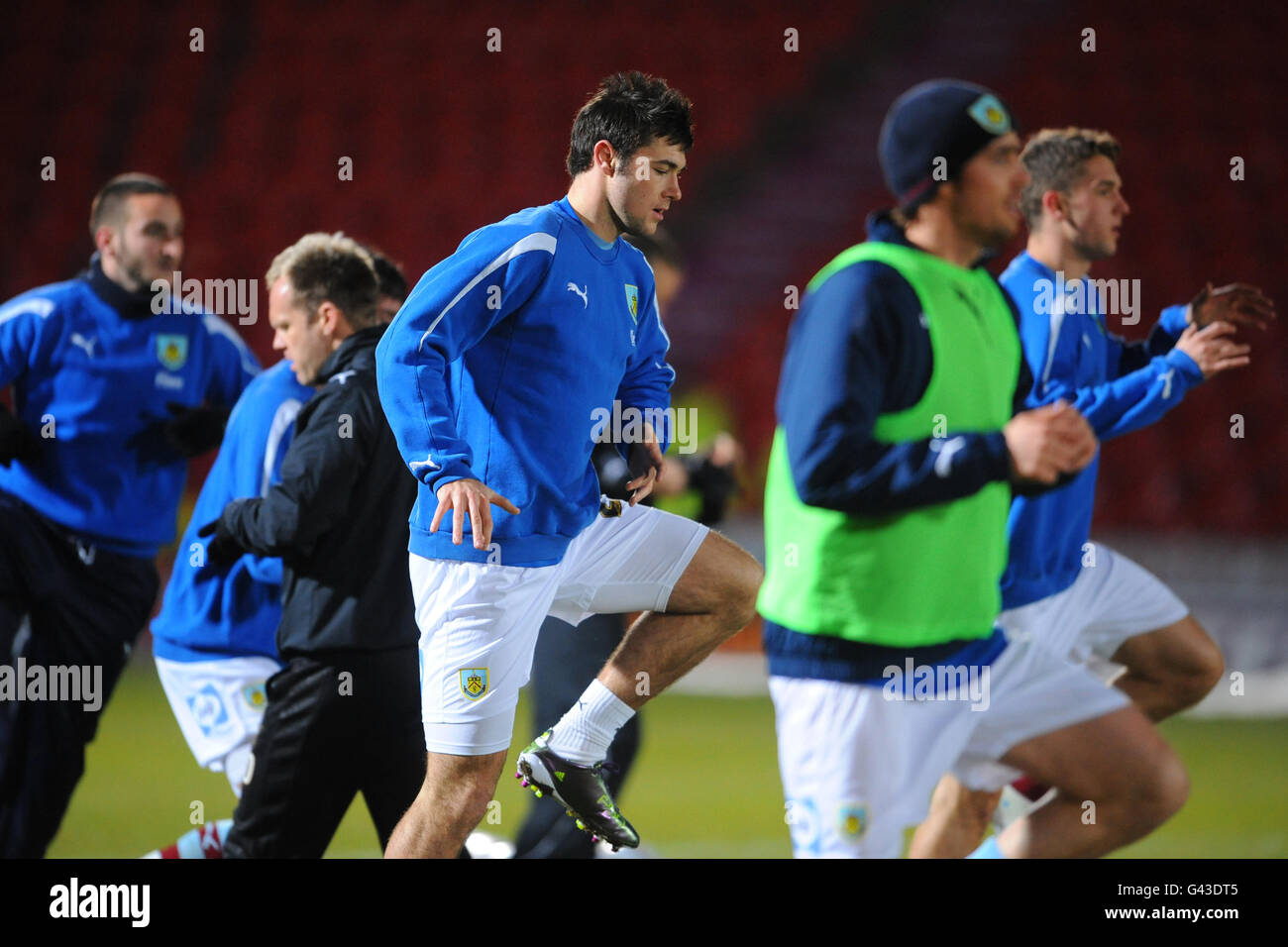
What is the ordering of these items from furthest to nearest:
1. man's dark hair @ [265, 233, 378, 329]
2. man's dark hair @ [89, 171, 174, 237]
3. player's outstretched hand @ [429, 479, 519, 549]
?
man's dark hair @ [89, 171, 174, 237]
man's dark hair @ [265, 233, 378, 329]
player's outstretched hand @ [429, 479, 519, 549]

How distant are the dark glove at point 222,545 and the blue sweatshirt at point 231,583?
24 cm

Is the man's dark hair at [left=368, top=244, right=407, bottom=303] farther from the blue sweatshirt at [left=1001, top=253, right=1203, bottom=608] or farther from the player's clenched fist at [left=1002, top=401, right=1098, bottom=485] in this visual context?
the player's clenched fist at [left=1002, top=401, right=1098, bottom=485]

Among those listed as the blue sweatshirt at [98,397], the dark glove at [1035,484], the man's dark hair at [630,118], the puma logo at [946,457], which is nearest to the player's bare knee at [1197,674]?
the dark glove at [1035,484]

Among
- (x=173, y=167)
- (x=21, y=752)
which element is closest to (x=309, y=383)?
(x=21, y=752)

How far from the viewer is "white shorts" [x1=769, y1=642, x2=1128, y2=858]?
2805mm

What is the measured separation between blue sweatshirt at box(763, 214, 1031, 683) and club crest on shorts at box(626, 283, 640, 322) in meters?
0.39

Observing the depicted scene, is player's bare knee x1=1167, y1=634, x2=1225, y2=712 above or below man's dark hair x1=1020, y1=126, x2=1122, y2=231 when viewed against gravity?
below

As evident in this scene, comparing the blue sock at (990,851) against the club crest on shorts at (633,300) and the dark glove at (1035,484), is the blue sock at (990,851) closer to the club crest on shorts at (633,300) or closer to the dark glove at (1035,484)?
the dark glove at (1035,484)

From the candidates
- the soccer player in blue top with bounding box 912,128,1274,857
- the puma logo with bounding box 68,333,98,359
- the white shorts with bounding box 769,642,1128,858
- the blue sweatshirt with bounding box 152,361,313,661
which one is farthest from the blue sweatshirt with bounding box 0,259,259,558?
the soccer player in blue top with bounding box 912,128,1274,857

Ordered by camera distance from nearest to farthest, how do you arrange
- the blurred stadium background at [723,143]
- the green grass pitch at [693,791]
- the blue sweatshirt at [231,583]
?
the blue sweatshirt at [231,583] < the green grass pitch at [693,791] < the blurred stadium background at [723,143]

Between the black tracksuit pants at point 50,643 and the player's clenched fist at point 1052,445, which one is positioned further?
the black tracksuit pants at point 50,643

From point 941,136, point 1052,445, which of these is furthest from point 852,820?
point 941,136

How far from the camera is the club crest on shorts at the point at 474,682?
291 centimetres

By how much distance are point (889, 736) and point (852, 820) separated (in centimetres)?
18
